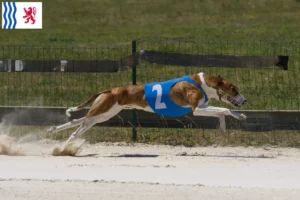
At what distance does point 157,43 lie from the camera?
24562mm

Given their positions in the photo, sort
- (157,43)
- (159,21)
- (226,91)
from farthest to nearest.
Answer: (159,21)
(157,43)
(226,91)

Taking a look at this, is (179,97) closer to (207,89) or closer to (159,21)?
(207,89)

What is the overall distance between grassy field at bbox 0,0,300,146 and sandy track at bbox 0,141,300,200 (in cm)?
133

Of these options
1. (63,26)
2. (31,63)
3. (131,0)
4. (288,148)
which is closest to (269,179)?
(288,148)

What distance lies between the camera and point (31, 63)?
1353 centimetres

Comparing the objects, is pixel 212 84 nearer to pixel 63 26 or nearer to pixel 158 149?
pixel 158 149

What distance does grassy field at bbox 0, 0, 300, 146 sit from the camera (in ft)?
48.8

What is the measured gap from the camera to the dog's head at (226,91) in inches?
457

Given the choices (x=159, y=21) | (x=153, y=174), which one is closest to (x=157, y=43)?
(x=159, y=21)

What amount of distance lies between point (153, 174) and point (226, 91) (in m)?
2.62

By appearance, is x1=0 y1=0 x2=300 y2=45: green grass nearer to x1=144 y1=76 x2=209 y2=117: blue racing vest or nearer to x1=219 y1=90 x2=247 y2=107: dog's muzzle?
x1=219 y1=90 x2=247 y2=107: dog's muzzle

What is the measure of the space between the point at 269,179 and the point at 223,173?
0.65m

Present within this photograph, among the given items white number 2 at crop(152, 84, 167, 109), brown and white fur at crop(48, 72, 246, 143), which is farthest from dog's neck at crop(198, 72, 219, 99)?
white number 2 at crop(152, 84, 167, 109)

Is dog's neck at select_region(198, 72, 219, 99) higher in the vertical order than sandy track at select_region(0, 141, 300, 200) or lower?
higher
